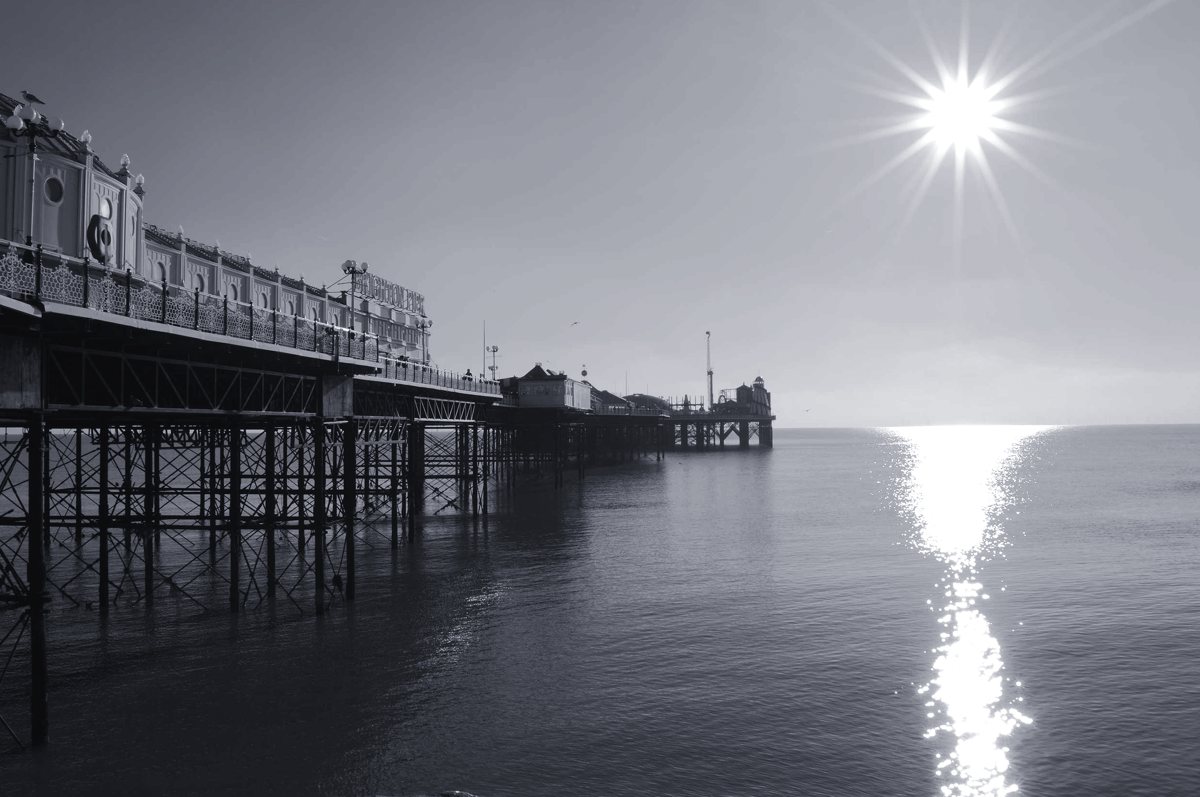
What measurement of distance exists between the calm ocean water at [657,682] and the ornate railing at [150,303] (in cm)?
884

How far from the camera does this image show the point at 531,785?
15.3 metres

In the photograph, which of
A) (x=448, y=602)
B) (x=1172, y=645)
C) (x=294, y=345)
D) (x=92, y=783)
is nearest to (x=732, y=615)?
(x=448, y=602)

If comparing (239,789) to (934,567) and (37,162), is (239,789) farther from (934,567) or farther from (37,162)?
(934,567)

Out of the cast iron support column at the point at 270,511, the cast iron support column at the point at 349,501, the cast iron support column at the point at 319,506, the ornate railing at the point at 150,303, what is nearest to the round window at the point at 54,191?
the ornate railing at the point at 150,303

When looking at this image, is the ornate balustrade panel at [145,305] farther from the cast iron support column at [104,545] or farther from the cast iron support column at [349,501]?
the cast iron support column at [349,501]

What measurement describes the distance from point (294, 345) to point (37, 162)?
10957mm

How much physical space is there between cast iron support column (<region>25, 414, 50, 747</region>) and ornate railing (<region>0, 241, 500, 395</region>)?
2596mm

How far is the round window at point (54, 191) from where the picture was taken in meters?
27.4

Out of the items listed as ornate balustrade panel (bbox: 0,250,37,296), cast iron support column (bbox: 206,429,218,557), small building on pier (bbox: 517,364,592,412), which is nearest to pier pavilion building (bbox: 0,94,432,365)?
ornate balustrade panel (bbox: 0,250,37,296)

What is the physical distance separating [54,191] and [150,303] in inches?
504

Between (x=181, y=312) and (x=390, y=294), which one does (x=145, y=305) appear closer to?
(x=181, y=312)

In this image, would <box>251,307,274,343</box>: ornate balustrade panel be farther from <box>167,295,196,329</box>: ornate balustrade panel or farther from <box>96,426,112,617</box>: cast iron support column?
<box>96,426,112,617</box>: cast iron support column

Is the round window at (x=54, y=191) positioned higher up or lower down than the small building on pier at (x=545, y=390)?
higher up

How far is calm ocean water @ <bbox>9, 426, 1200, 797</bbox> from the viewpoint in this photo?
1587 cm
